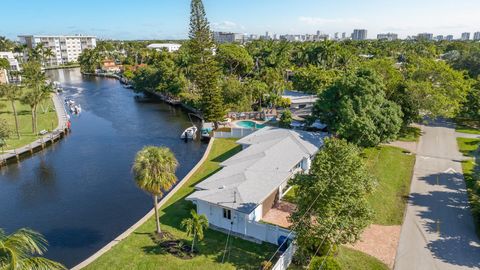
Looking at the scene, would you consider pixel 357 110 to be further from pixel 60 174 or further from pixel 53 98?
pixel 53 98

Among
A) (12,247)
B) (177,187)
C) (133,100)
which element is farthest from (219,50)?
(12,247)

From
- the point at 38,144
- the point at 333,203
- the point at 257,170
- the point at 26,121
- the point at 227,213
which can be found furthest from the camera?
the point at 26,121

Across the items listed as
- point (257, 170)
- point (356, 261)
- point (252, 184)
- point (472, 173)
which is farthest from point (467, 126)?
point (252, 184)

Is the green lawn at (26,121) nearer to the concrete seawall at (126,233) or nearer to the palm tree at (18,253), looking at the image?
the concrete seawall at (126,233)

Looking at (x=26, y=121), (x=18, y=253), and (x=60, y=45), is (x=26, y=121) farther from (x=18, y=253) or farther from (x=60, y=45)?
(x=60, y=45)

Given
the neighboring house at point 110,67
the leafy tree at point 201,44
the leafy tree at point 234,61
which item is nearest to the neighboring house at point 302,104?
the leafy tree at point 201,44

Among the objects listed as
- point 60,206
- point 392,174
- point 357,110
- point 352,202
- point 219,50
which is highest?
point 219,50

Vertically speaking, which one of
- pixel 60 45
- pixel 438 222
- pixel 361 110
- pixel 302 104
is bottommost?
pixel 438 222
